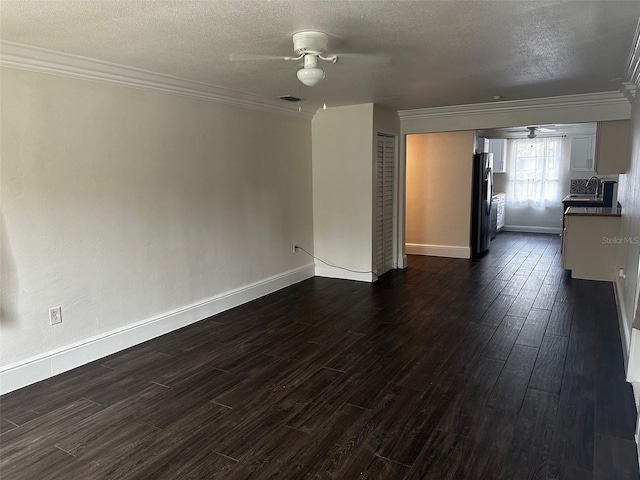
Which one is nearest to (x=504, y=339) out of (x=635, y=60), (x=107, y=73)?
(x=635, y=60)

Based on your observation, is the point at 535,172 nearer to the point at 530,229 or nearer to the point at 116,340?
the point at 530,229

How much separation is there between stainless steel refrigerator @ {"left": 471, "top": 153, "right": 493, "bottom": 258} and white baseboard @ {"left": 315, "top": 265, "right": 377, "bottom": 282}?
2.41m

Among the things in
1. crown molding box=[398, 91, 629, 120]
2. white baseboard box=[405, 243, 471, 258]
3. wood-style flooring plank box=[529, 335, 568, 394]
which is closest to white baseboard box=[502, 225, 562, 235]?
white baseboard box=[405, 243, 471, 258]

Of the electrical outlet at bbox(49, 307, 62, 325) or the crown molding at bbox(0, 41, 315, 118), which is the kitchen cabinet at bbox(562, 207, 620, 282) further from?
the electrical outlet at bbox(49, 307, 62, 325)

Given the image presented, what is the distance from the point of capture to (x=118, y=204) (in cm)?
349

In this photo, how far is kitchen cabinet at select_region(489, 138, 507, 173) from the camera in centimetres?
962

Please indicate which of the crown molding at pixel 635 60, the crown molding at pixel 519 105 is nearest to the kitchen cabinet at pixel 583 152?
the crown molding at pixel 519 105

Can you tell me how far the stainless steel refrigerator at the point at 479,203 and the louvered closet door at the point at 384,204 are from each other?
5.60 feet

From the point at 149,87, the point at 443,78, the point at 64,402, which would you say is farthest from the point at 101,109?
the point at 443,78

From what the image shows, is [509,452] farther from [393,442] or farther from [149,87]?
[149,87]

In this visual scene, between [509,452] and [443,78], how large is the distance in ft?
10.0

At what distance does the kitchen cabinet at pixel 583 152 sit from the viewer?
29.0 feet

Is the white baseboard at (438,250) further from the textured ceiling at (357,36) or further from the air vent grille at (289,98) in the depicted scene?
the air vent grille at (289,98)

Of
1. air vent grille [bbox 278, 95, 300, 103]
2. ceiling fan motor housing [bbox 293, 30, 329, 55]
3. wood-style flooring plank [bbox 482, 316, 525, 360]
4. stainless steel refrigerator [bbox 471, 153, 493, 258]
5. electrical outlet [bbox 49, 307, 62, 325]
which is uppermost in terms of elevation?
air vent grille [bbox 278, 95, 300, 103]
